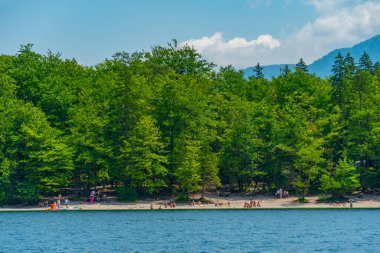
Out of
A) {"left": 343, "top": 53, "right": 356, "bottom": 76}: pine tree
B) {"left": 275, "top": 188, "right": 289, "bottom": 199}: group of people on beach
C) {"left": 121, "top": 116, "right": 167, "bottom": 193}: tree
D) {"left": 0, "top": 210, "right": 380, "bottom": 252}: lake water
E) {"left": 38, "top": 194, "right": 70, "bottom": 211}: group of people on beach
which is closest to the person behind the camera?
{"left": 0, "top": 210, "right": 380, "bottom": 252}: lake water

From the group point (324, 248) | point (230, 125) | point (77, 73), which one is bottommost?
point (324, 248)

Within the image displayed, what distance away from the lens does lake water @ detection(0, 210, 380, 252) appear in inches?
1635

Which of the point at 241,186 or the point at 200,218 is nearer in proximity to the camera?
the point at 200,218

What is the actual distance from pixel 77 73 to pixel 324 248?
70559 millimetres

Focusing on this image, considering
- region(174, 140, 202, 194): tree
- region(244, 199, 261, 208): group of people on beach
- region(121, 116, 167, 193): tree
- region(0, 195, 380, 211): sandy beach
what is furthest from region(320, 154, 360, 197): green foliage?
region(121, 116, 167, 193): tree

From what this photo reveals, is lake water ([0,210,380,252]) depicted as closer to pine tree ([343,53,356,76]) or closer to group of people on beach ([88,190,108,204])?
group of people on beach ([88,190,108,204])

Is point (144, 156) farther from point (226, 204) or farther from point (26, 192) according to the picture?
point (26, 192)

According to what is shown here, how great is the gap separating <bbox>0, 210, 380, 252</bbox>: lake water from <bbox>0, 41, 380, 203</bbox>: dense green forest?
7455mm

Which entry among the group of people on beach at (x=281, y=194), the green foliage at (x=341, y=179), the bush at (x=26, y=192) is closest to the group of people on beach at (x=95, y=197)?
the bush at (x=26, y=192)

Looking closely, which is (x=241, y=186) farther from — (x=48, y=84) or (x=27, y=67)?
(x=27, y=67)

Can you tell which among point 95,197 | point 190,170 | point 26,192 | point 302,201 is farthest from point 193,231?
point 26,192

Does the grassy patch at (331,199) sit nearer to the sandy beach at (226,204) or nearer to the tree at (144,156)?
the sandy beach at (226,204)

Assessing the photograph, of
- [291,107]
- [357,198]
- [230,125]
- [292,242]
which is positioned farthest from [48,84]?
[292,242]

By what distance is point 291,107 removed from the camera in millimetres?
84438
